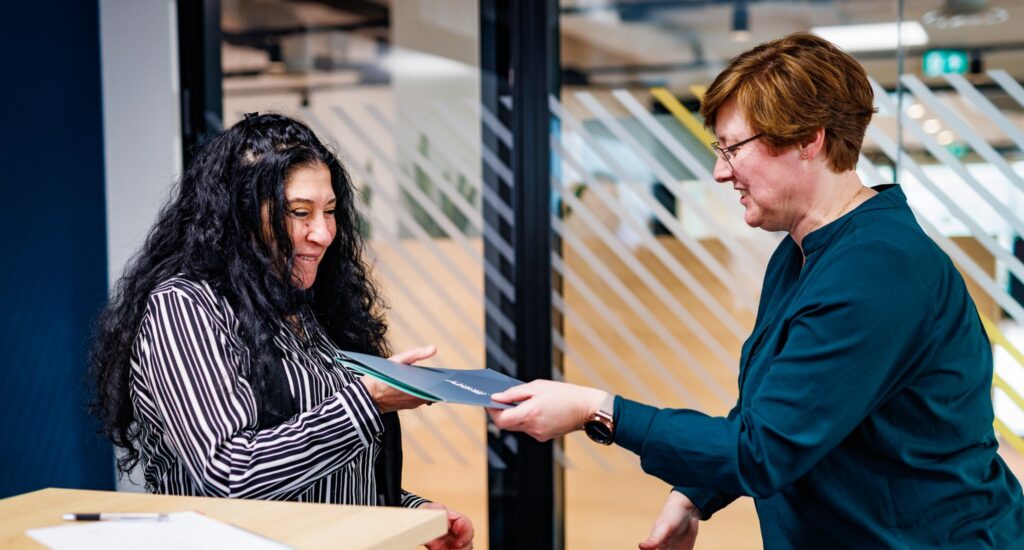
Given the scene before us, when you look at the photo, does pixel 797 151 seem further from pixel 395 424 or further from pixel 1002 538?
pixel 395 424

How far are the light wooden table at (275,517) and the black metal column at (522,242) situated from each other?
197 centimetres

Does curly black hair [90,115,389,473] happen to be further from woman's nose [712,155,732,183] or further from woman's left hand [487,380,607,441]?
woman's nose [712,155,732,183]

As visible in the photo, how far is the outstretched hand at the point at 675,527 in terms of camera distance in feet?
6.09

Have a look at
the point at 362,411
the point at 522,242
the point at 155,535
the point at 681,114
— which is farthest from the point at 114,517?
the point at 681,114

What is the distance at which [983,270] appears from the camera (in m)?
2.92

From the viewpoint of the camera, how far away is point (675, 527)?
1860 mm

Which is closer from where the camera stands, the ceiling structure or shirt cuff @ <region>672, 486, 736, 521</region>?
shirt cuff @ <region>672, 486, 736, 521</region>

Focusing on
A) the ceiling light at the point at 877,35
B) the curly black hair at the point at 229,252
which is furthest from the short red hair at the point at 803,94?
the ceiling light at the point at 877,35

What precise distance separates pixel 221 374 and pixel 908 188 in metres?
2.17

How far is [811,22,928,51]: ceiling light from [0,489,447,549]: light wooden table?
2.12 metres

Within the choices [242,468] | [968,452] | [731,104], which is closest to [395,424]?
[242,468]

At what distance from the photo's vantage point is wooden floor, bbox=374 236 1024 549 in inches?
128

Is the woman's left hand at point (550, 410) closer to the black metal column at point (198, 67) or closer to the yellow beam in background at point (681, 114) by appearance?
the yellow beam in background at point (681, 114)

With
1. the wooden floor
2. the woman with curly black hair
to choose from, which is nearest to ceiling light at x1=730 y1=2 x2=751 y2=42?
Answer: the wooden floor
